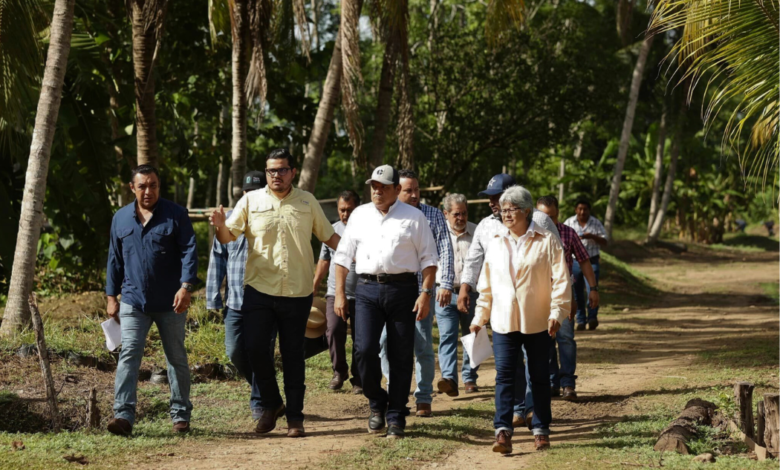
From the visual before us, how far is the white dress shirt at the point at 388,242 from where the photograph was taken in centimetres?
654

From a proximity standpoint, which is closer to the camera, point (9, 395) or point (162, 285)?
point (162, 285)

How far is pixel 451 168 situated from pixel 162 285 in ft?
56.7

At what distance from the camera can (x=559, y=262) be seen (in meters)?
6.27

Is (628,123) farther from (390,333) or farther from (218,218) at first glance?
(218,218)

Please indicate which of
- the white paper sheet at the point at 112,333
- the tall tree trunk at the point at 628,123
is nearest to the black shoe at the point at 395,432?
the white paper sheet at the point at 112,333

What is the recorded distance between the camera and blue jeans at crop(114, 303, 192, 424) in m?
6.45

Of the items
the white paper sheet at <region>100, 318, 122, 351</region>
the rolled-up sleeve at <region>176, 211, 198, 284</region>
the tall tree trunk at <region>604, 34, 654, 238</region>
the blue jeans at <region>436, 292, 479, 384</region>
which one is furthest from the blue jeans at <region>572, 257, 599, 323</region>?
the tall tree trunk at <region>604, 34, 654, 238</region>

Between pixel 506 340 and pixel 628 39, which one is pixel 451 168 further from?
pixel 506 340

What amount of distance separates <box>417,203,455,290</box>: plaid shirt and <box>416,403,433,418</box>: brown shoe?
3.58ft

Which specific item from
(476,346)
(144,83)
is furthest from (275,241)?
(144,83)

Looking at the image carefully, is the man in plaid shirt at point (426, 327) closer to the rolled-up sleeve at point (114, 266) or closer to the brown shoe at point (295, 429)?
the brown shoe at point (295, 429)

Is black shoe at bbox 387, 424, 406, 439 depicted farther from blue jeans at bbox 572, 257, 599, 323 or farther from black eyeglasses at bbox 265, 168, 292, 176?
blue jeans at bbox 572, 257, 599, 323

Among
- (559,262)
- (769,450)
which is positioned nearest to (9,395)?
(559,262)

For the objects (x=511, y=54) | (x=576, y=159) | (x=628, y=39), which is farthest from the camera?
(x=576, y=159)
